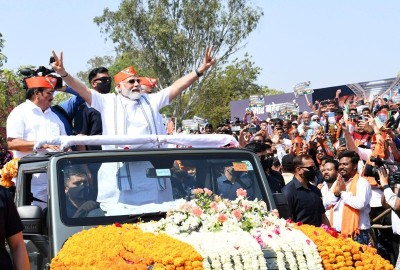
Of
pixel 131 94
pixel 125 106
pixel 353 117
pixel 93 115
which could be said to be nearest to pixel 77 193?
pixel 125 106

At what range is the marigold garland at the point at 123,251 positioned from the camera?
4.84 meters

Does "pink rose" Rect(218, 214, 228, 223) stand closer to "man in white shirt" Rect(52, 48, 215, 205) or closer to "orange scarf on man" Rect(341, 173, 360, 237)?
"man in white shirt" Rect(52, 48, 215, 205)

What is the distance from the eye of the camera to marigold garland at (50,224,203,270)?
4.84 meters

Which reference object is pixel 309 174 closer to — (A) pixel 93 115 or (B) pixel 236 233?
(A) pixel 93 115

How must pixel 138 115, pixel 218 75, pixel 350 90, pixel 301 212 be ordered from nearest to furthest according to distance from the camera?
pixel 138 115 < pixel 301 212 < pixel 350 90 < pixel 218 75

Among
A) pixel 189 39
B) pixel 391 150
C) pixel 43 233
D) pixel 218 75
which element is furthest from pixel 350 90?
pixel 218 75

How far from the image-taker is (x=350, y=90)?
77.3ft

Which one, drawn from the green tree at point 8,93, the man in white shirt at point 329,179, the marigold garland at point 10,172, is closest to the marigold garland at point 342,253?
the marigold garland at point 10,172

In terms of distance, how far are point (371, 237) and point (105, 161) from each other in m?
4.60

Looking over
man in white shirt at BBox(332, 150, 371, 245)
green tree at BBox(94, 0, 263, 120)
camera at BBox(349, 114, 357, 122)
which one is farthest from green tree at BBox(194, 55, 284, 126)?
man in white shirt at BBox(332, 150, 371, 245)

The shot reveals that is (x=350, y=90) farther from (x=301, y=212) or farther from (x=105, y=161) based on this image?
(x=105, y=161)

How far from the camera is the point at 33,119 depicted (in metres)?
8.07

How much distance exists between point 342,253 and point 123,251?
136cm

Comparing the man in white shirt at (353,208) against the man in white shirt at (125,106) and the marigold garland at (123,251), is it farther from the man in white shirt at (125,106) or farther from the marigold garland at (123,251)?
the marigold garland at (123,251)
